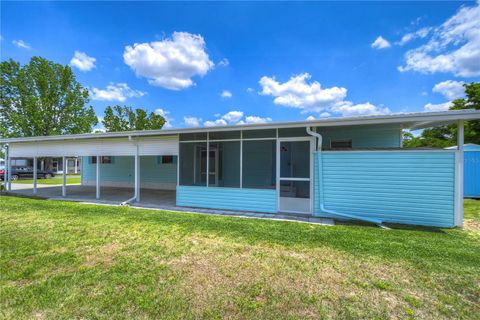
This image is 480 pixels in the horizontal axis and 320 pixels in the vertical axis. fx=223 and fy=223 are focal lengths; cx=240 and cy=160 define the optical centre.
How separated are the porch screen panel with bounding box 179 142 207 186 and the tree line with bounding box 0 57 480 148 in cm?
2184

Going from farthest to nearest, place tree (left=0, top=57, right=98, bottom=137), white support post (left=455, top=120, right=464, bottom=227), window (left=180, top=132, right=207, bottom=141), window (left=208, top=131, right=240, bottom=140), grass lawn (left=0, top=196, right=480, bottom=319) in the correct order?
tree (left=0, top=57, right=98, bottom=137) → window (left=180, top=132, right=207, bottom=141) → window (left=208, top=131, right=240, bottom=140) → white support post (left=455, top=120, right=464, bottom=227) → grass lawn (left=0, top=196, right=480, bottom=319)

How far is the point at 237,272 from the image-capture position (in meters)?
3.13

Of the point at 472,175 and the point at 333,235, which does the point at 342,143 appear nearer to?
the point at 333,235

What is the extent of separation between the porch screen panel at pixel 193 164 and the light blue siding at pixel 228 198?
27 centimetres

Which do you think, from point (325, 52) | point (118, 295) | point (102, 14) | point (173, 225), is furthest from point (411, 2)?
point (102, 14)

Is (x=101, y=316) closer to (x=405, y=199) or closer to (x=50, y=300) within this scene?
(x=50, y=300)

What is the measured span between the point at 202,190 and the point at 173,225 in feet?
8.05

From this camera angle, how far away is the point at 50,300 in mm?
2510

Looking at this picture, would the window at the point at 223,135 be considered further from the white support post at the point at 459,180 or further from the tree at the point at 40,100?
the tree at the point at 40,100

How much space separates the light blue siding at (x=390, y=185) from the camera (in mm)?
5434

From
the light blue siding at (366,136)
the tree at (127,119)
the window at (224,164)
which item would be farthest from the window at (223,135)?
the tree at (127,119)

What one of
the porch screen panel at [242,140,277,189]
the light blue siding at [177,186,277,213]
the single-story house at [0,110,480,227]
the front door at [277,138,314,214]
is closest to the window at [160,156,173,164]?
the single-story house at [0,110,480,227]

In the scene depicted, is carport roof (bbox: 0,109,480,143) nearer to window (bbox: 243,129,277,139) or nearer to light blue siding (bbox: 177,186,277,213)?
window (bbox: 243,129,277,139)

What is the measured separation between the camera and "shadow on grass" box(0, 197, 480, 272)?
Answer: 3627mm
